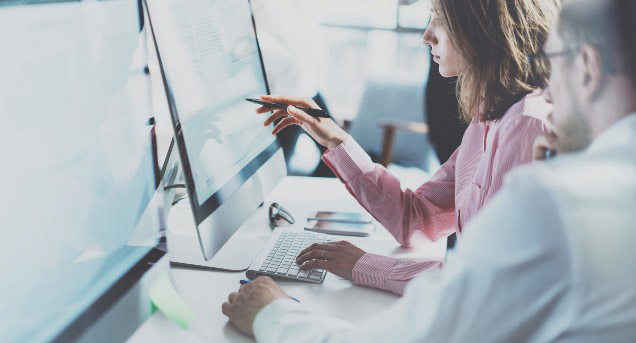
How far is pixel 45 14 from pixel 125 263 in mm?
344

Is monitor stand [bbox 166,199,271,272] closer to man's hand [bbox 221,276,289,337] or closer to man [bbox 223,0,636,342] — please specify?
man's hand [bbox 221,276,289,337]

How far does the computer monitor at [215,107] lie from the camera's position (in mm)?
860

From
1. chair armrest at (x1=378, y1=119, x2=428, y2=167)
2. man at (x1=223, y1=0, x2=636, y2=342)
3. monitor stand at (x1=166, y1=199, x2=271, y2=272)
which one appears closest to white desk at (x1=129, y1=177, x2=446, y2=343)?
monitor stand at (x1=166, y1=199, x2=271, y2=272)

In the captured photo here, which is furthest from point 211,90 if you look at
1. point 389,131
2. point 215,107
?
point 389,131

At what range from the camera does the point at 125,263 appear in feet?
2.53

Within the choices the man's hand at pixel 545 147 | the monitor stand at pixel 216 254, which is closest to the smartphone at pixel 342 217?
the monitor stand at pixel 216 254

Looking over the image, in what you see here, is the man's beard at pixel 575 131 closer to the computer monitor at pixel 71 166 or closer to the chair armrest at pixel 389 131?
the computer monitor at pixel 71 166

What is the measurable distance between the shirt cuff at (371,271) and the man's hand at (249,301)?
0.59ft

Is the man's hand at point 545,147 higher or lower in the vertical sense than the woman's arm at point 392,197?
higher

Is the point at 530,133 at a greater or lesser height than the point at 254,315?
greater

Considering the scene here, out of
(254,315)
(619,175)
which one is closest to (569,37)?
(619,175)

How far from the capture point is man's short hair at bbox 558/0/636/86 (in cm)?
56

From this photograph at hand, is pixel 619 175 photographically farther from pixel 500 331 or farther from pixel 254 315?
pixel 254 315

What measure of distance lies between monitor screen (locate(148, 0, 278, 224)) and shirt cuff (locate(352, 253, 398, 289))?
0.27 m
